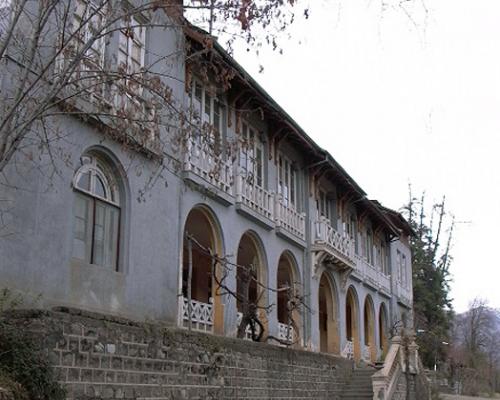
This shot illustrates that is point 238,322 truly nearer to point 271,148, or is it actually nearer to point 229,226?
point 229,226

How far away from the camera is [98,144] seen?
44.0ft

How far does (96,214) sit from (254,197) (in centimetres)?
710

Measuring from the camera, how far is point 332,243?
2527 cm

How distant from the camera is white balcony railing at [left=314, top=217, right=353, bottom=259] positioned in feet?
80.1

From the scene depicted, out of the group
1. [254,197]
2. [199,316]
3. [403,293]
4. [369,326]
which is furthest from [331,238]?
[403,293]

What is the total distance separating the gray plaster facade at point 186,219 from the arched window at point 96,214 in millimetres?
174

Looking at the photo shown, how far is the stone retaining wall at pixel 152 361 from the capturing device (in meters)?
10.0

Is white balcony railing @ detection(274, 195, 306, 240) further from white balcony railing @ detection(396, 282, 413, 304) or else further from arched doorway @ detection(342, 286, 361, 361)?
white balcony railing @ detection(396, 282, 413, 304)

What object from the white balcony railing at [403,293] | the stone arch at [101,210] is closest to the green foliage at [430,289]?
the white balcony railing at [403,293]

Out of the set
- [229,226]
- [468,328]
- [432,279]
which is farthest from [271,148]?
[468,328]

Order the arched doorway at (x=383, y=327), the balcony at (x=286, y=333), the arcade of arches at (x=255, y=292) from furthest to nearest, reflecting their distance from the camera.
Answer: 1. the arched doorway at (x=383, y=327)
2. the balcony at (x=286, y=333)
3. the arcade of arches at (x=255, y=292)

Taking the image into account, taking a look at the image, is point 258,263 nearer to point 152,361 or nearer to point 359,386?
point 359,386

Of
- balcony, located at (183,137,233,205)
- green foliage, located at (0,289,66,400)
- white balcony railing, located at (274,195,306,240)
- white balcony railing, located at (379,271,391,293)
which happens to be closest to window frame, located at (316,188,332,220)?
white balcony railing, located at (274,195,306,240)

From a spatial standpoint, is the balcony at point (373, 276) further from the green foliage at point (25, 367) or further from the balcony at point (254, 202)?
the green foliage at point (25, 367)
